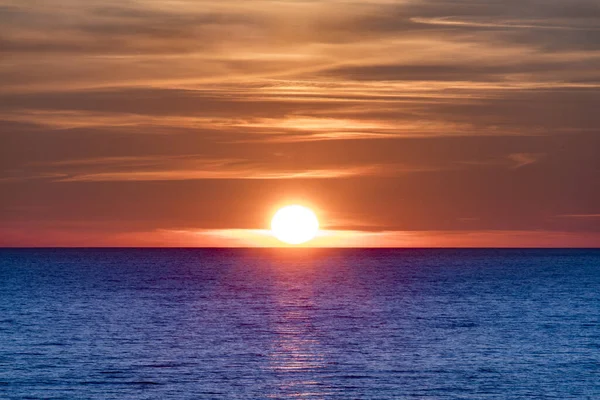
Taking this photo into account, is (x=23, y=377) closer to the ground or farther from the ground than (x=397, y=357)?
closer to the ground

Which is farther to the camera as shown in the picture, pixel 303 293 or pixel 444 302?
pixel 303 293

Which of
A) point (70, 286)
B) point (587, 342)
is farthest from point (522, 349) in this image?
point (70, 286)

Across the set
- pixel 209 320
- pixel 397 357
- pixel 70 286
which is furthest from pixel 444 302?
pixel 70 286

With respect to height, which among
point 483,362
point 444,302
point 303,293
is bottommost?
point 483,362

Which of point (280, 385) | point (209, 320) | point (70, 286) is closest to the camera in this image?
point (280, 385)

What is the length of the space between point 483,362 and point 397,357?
7.09m

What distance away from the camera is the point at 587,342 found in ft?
292

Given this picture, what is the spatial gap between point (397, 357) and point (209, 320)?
1505 inches

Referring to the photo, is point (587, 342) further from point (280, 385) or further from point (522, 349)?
point (280, 385)

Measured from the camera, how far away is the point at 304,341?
90688mm

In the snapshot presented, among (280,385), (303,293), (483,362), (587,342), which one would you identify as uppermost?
(303,293)

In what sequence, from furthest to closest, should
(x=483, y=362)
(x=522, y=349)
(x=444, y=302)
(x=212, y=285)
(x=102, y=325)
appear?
(x=212, y=285) < (x=444, y=302) < (x=102, y=325) < (x=522, y=349) < (x=483, y=362)

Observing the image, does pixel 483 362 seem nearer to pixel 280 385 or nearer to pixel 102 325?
pixel 280 385

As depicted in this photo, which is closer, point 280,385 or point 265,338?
point 280,385
